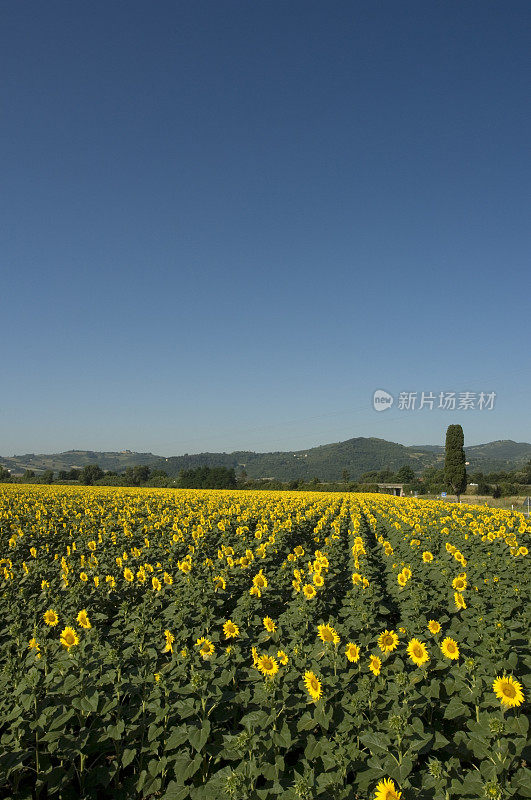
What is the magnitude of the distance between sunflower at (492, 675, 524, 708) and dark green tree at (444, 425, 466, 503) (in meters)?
54.9

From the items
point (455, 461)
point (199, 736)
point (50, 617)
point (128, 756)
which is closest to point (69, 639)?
point (50, 617)

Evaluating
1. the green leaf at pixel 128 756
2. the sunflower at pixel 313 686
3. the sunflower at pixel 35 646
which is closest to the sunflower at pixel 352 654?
the sunflower at pixel 313 686

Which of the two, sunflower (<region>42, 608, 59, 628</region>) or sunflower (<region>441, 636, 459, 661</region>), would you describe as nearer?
sunflower (<region>441, 636, 459, 661</region>)

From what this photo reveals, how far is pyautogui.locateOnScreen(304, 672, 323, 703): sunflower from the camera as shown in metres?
3.59

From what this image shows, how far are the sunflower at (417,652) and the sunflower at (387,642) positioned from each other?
0.51 ft

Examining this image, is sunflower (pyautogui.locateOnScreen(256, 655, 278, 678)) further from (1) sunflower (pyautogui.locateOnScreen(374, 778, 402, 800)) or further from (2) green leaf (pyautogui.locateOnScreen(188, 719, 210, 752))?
(1) sunflower (pyautogui.locateOnScreen(374, 778, 402, 800))

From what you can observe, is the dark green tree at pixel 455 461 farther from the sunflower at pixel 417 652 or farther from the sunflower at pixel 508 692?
the sunflower at pixel 508 692

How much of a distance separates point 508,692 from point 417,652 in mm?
938

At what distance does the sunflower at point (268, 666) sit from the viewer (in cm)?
386

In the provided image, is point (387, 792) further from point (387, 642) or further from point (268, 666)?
point (387, 642)

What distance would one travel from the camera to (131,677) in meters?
4.00

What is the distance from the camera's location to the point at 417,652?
13.7 feet

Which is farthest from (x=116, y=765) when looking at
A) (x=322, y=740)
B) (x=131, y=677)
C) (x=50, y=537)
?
(x=50, y=537)

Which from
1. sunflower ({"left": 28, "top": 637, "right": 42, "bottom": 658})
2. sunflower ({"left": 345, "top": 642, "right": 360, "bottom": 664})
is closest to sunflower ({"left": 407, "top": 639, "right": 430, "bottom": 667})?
sunflower ({"left": 345, "top": 642, "right": 360, "bottom": 664})
